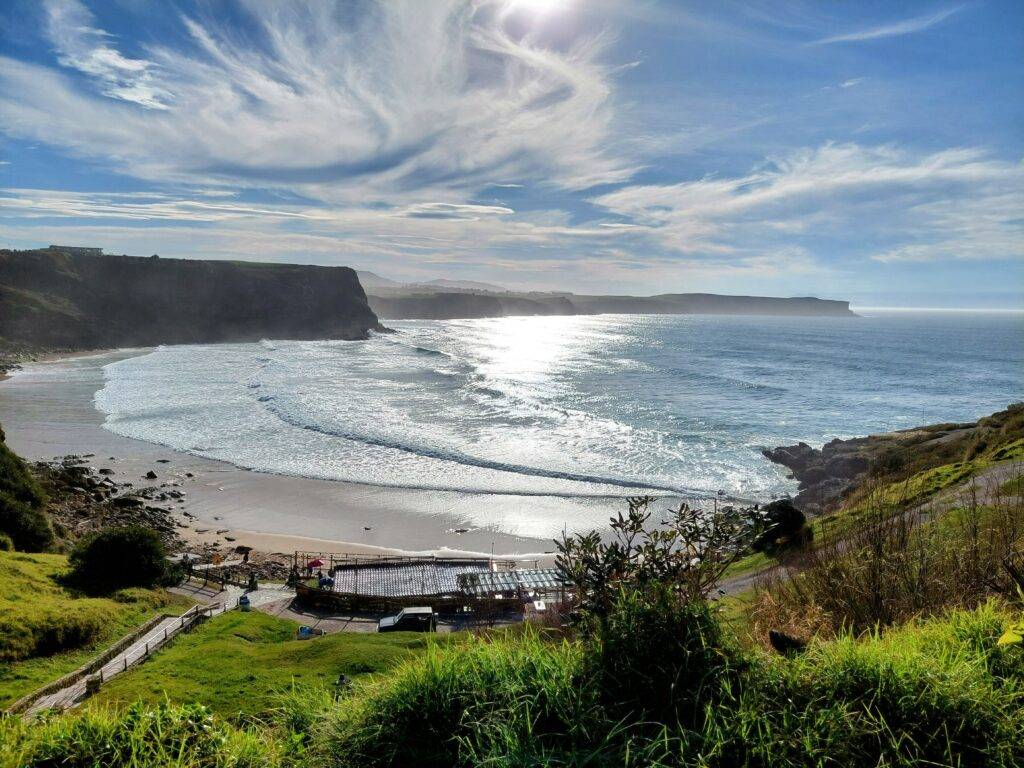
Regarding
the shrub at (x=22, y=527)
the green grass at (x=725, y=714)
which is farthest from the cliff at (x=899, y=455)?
the shrub at (x=22, y=527)

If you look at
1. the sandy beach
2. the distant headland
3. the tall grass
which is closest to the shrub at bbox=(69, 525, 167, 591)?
the sandy beach

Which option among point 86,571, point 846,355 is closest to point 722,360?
point 846,355

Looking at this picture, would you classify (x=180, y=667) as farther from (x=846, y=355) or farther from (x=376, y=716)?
(x=846, y=355)

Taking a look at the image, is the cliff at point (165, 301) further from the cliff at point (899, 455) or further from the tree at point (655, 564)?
the tree at point (655, 564)

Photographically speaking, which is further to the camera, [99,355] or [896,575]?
[99,355]

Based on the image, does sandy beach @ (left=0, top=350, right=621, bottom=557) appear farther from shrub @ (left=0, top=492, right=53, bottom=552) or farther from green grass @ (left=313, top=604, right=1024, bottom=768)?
green grass @ (left=313, top=604, right=1024, bottom=768)

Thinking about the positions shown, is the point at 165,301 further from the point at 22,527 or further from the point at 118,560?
the point at 118,560

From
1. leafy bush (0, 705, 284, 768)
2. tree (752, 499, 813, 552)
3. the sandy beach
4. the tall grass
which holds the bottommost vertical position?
the sandy beach
